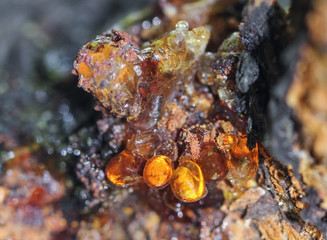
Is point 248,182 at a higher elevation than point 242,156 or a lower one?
lower

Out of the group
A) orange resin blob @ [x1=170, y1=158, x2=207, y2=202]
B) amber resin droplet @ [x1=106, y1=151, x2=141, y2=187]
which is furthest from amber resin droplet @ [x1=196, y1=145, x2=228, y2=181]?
amber resin droplet @ [x1=106, y1=151, x2=141, y2=187]

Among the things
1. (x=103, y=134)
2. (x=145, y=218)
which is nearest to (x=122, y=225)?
(x=145, y=218)

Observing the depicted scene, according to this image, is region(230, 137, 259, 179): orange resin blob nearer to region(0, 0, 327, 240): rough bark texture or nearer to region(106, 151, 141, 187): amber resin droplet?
region(0, 0, 327, 240): rough bark texture

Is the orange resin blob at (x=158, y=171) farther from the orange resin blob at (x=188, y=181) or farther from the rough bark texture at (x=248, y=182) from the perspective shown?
the rough bark texture at (x=248, y=182)

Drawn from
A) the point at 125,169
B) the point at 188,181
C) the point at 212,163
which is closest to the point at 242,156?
the point at 212,163

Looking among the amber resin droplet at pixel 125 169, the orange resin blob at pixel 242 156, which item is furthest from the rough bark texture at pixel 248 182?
the amber resin droplet at pixel 125 169

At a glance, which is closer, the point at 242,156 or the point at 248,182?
the point at 242,156

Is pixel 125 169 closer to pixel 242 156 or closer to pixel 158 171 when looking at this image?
pixel 158 171
